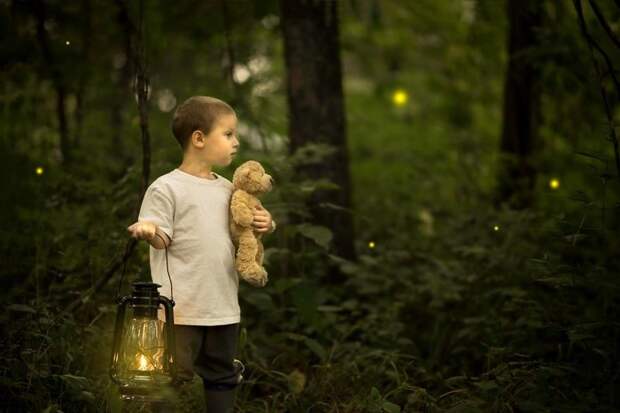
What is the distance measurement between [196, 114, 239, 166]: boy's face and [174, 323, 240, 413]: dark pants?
729 mm

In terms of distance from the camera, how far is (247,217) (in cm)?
335

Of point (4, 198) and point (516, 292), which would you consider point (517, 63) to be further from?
point (4, 198)

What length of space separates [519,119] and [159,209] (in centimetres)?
487

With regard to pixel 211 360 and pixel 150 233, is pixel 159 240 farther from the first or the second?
pixel 211 360

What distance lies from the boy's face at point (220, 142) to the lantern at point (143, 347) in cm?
63

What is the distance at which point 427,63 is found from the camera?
11648 millimetres

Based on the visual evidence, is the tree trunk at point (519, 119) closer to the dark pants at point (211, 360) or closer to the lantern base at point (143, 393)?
the dark pants at point (211, 360)

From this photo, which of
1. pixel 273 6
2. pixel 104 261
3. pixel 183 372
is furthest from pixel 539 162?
pixel 183 372

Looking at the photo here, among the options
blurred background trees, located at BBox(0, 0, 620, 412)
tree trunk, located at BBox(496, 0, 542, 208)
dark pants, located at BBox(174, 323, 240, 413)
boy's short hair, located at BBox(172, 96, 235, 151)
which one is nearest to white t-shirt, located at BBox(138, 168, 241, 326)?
dark pants, located at BBox(174, 323, 240, 413)

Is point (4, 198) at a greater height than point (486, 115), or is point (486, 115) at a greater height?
point (486, 115)

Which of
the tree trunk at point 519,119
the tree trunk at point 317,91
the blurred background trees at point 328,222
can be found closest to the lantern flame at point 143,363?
the blurred background trees at point 328,222

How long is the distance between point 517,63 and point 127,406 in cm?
491

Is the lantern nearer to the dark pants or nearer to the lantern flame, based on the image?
the lantern flame

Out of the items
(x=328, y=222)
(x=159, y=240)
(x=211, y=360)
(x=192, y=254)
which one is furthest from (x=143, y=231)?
(x=328, y=222)
